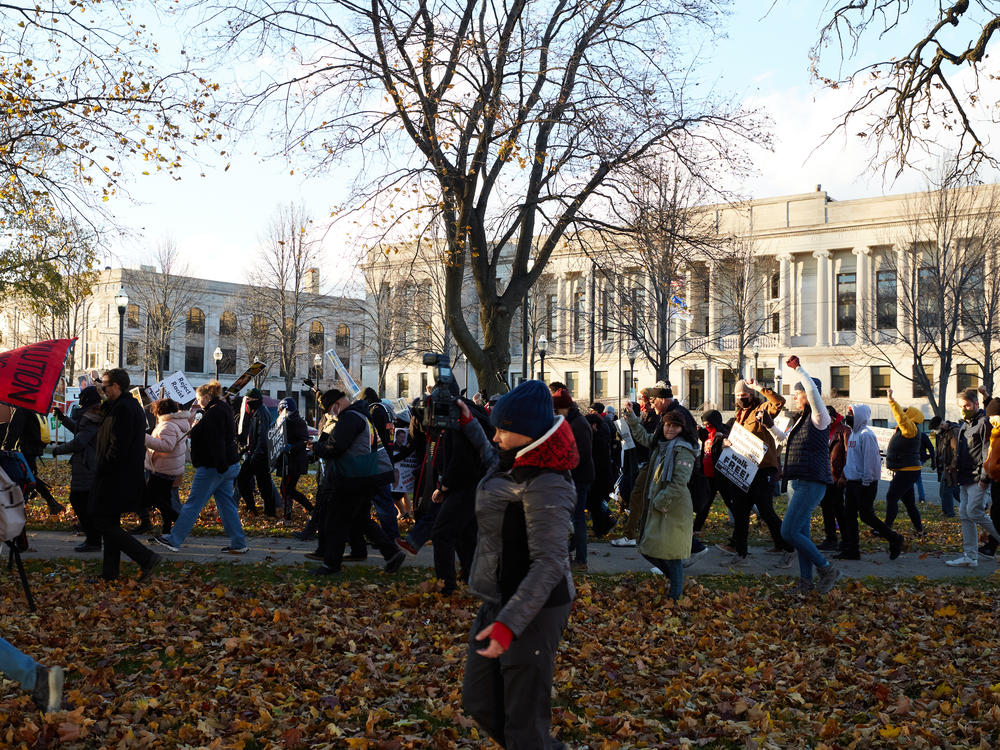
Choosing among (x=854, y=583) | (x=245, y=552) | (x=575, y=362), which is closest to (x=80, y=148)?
(x=245, y=552)

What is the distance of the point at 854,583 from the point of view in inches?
362

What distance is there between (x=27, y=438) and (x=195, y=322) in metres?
60.6

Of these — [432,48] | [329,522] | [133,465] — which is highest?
[432,48]

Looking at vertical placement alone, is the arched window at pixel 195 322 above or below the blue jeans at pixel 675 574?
above

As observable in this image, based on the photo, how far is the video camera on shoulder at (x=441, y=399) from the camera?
6.61 meters

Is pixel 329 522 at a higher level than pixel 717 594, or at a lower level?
higher

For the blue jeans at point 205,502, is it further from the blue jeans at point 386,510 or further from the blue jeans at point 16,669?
the blue jeans at point 16,669

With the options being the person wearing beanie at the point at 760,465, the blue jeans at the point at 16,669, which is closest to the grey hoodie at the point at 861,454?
the person wearing beanie at the point at 760,465

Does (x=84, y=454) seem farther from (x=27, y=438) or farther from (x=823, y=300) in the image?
(x=823, y=300)

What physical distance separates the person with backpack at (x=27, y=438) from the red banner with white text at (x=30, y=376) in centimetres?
372

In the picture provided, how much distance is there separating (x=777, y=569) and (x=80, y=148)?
11.4m

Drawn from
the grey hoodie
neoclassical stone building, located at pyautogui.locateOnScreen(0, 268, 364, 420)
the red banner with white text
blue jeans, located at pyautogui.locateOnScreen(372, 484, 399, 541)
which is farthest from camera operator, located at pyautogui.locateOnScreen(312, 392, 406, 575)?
neoclassical stone building, located at pyautogui.locateOnScreen(0, 268, 364, 420)

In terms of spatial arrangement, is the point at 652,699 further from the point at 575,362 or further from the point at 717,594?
the point at 575,362

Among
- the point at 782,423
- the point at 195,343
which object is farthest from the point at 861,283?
the point at 782,423
